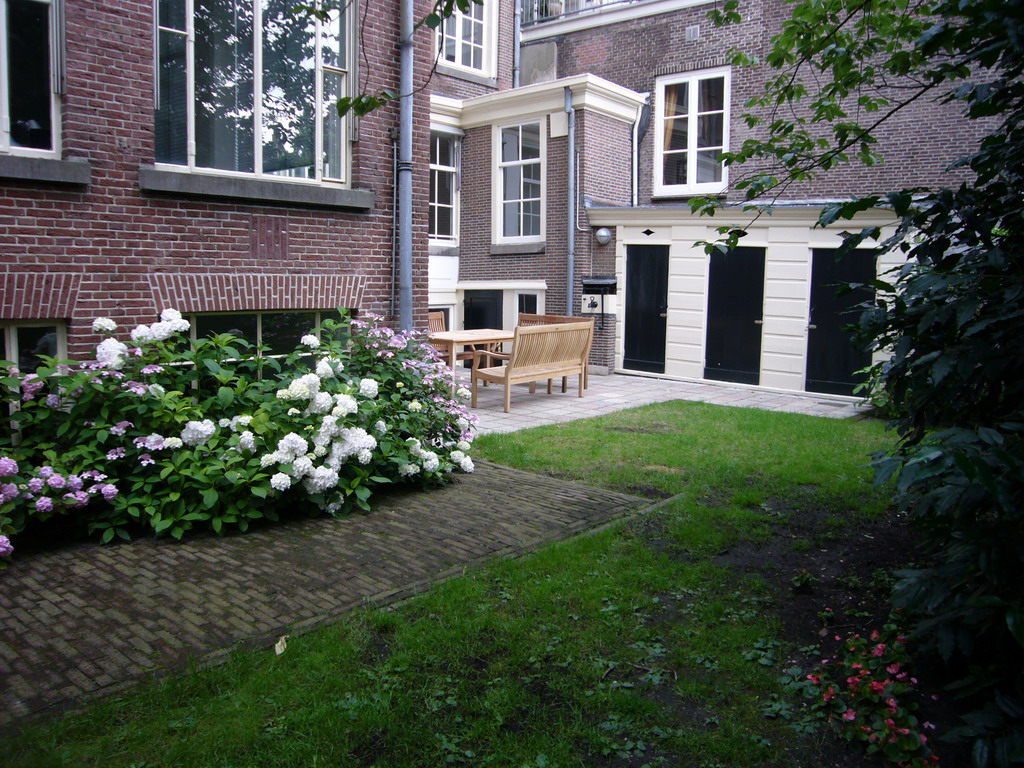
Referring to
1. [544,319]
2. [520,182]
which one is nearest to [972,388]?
[544,319]

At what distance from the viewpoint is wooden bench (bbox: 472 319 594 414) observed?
1113 cm

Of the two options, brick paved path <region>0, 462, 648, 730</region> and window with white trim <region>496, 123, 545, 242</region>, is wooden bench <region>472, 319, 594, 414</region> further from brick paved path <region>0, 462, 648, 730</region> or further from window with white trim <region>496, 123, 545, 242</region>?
window with white trim <region>496, 123, 545, 242</region>

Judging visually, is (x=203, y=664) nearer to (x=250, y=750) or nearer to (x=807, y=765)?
(x=250, y=750)

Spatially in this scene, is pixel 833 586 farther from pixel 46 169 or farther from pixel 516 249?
pixel 516 249

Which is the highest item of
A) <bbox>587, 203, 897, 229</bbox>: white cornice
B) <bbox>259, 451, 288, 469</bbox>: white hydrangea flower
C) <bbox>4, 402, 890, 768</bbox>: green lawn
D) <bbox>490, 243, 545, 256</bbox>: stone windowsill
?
<bbox>587, 203, 897, 229</bbox>: white cornice

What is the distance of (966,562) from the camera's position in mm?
2951

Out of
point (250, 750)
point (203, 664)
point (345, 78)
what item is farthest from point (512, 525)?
point (345, 78)

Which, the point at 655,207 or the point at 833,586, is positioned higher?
the point at 655,207

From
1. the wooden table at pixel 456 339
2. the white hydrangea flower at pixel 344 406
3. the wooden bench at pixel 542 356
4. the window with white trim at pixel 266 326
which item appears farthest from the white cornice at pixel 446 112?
the white hydrangea flower at pixel 344 406

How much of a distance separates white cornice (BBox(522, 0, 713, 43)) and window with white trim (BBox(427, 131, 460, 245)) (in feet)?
14.5

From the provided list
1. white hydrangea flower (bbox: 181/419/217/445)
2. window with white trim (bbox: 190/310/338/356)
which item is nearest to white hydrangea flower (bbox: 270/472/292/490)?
white hydrangea flower (bbox: 181/419/217/445)

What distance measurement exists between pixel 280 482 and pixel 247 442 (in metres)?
0.41

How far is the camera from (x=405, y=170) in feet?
27.0

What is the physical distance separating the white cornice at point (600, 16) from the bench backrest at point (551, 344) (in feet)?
30.1
